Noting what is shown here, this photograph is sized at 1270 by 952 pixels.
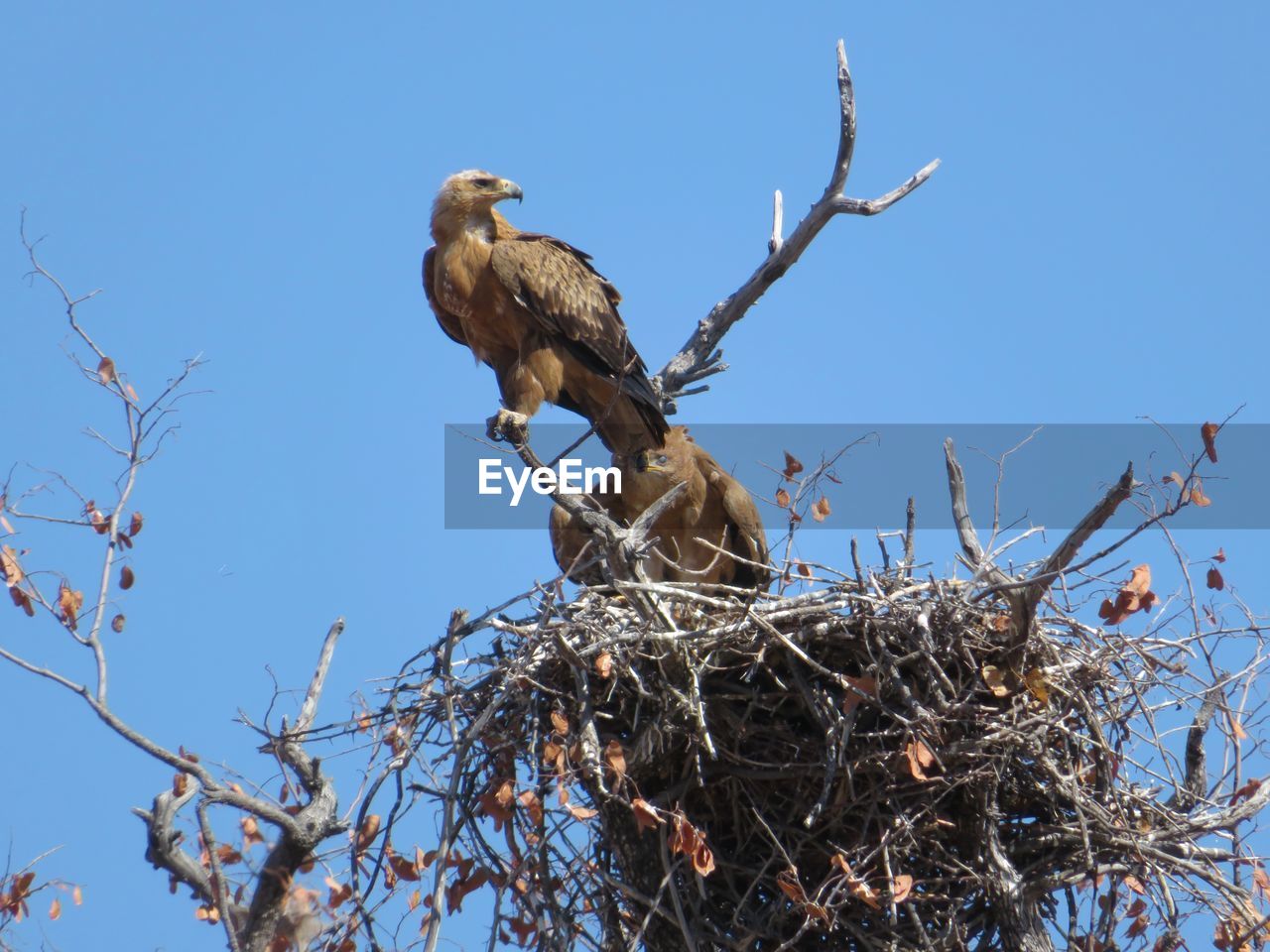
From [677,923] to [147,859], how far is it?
2527 millimetres

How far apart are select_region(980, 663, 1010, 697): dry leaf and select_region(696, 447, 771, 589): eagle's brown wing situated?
2.47 meters

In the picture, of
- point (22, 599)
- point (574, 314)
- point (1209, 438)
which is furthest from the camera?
point (574, 314)

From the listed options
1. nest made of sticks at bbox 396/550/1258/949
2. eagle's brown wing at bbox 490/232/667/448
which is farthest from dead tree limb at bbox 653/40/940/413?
nest made of sticks at bbox 396/550/1258/949

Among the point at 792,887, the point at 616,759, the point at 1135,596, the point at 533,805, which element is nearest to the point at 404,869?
the point at 533,805

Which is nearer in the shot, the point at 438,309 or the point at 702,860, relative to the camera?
the point at 702,860

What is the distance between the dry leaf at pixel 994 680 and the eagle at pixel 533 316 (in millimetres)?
2675

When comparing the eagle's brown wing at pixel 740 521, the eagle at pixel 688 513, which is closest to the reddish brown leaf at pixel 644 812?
the eagle at pixel 688 513

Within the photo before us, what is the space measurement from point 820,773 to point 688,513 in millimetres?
2612

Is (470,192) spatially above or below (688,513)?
above

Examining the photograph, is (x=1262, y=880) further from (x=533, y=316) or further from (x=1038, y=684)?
(x=533, y=316)

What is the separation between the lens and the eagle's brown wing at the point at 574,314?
7.82m

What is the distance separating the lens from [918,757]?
526 centimetres

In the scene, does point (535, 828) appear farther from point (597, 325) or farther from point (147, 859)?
point (597, 325)

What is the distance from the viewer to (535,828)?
5.48 m
